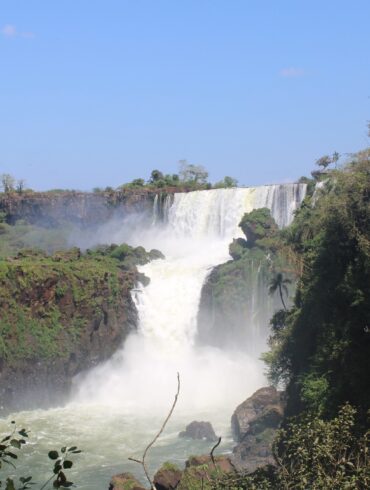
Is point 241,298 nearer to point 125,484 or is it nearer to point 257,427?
point 257,427

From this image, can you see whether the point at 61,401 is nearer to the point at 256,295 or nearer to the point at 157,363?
the point at 157,363

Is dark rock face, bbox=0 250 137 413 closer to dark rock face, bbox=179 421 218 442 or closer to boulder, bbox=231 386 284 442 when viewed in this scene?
dark rock face, bbox=179 421 218 442

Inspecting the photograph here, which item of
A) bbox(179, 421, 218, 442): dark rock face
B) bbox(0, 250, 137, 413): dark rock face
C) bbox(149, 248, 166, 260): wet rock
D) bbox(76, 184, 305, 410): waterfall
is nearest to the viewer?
bbox(179, 421, 218, 442): dark rock face

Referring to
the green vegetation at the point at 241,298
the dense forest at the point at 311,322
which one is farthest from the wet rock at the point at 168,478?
the green vegetation at the point at 241,298

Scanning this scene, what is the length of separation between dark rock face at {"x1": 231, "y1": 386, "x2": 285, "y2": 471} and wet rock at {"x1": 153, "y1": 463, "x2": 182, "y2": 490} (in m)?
3.58

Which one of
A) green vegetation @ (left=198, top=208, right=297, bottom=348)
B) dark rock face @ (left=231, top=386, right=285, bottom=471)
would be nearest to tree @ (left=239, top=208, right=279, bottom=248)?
green vegetation @ (left=198, top=208, right=297, bottom=348)

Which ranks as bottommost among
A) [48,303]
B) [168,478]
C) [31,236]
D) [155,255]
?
[168,478]

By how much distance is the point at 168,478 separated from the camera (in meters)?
20.5

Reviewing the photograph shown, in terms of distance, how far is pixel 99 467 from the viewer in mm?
24594

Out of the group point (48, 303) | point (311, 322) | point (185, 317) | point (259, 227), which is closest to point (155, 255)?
point (185, 317)

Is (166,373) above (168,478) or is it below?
below

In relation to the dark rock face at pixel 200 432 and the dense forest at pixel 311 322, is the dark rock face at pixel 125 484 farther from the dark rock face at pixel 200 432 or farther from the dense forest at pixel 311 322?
the dark rock face at pixel 200 432

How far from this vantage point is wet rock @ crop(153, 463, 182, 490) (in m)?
20.4

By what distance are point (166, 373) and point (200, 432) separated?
1109 centimetres
